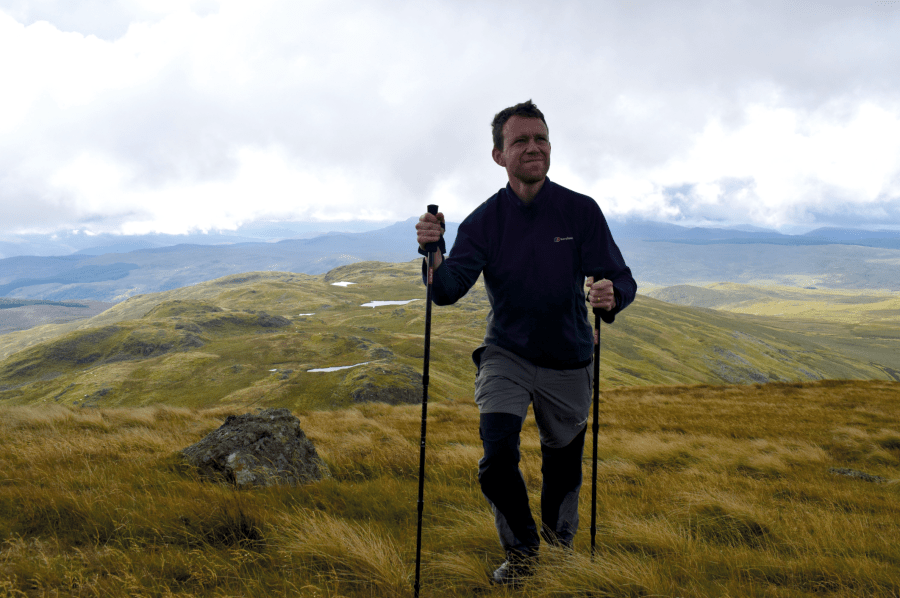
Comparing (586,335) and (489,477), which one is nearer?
(489,477)

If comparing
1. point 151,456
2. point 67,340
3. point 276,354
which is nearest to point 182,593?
point 151,456

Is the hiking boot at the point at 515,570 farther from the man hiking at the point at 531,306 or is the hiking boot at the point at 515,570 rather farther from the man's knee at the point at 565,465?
the man's knee at the point at 565,465

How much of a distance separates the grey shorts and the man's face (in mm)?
1570

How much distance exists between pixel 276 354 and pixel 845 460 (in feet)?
315

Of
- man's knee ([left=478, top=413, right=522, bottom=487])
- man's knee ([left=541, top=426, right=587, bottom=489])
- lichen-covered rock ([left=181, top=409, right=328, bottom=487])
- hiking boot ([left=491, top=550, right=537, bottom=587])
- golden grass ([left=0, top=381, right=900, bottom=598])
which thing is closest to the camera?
golden grass ([left=0, top=381, right=900, bottom=598])

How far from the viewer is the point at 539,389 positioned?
4.02m

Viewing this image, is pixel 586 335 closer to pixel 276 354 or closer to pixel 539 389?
pixel 539 389

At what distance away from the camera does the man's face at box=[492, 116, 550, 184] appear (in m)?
4.06

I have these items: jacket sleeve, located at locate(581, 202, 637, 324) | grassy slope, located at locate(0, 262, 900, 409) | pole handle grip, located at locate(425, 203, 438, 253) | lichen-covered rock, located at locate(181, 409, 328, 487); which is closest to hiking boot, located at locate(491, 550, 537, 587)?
jacket sleeve, located at locate(581, 202, 637, 324)

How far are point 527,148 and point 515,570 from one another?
349 centimetres

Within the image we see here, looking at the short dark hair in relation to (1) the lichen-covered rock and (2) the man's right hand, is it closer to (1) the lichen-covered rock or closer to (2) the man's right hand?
(2) the man's right hand

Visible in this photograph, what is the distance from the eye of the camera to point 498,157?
14.8ft

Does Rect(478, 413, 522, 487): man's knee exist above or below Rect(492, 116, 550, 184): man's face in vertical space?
below

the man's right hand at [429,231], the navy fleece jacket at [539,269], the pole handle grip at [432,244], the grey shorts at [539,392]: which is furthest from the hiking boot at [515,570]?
the pole handle grip at [432,244]
